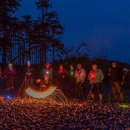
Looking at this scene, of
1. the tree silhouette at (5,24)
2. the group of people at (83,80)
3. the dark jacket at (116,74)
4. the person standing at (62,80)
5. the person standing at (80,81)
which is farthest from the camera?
the tree silhouette at (5,24)

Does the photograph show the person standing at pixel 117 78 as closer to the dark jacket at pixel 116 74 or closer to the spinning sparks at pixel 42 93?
the dark jacket at pixel 116 74

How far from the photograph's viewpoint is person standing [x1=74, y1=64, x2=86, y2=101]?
83.3ft

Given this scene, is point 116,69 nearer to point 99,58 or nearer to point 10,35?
point 99,58

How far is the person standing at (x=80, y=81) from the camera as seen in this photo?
25.4 m

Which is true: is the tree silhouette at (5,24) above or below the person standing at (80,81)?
above

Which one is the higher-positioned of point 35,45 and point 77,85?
point 35,45

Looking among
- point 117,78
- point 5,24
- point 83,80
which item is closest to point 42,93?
point 83,80

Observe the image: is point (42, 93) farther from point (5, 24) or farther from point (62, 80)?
point (5, 24)

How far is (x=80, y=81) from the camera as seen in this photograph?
2548 cm

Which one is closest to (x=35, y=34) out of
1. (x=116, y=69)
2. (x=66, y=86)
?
(x=66, y=86)

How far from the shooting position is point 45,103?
2308 cm

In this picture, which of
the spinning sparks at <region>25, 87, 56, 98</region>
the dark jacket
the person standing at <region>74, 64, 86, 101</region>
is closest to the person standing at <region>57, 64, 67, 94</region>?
the spinning sparks at <region>25, 87, 56, 98</region>

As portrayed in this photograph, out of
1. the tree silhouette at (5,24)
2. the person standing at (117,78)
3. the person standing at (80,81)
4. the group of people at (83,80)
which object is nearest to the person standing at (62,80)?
the group of people at (83,80)

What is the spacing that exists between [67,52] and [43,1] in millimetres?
14163
